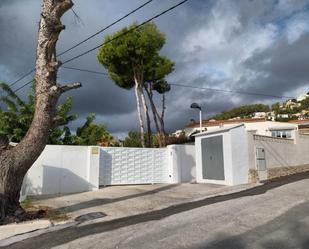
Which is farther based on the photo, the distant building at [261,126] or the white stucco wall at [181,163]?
the distant building at [261,126]

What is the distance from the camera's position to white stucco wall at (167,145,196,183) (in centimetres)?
1662

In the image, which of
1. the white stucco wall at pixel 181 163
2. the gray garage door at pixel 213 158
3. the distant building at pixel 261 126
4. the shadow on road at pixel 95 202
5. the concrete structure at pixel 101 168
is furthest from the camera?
the distant building at pixel 261 126

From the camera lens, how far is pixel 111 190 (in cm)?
1413

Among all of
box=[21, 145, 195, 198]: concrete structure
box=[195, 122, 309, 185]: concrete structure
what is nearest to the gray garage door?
box=[195, 122, 309, 185]: concrete structure

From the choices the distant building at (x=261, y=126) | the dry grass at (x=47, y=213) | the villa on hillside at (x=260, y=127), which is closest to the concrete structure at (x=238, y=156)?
the dry grass at (x=47, y=213)

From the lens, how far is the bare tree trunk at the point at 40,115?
8734mm

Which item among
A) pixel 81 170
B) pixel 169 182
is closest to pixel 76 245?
pixel 81 170

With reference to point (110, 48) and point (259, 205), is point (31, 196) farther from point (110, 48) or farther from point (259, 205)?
point (110, 48)

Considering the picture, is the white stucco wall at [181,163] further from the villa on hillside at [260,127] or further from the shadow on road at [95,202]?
the villa on hillside at [260,127]

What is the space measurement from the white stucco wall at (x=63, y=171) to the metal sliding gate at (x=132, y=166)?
62 centimetres

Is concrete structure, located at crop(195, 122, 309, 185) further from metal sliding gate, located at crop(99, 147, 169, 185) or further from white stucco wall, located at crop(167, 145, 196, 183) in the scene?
metal sliding gate, located at crop(99, 147, 169, 185)

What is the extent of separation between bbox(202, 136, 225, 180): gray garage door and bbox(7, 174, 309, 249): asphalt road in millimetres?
5048

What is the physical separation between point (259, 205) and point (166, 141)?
1603 cm

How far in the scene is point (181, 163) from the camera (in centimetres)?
1691
